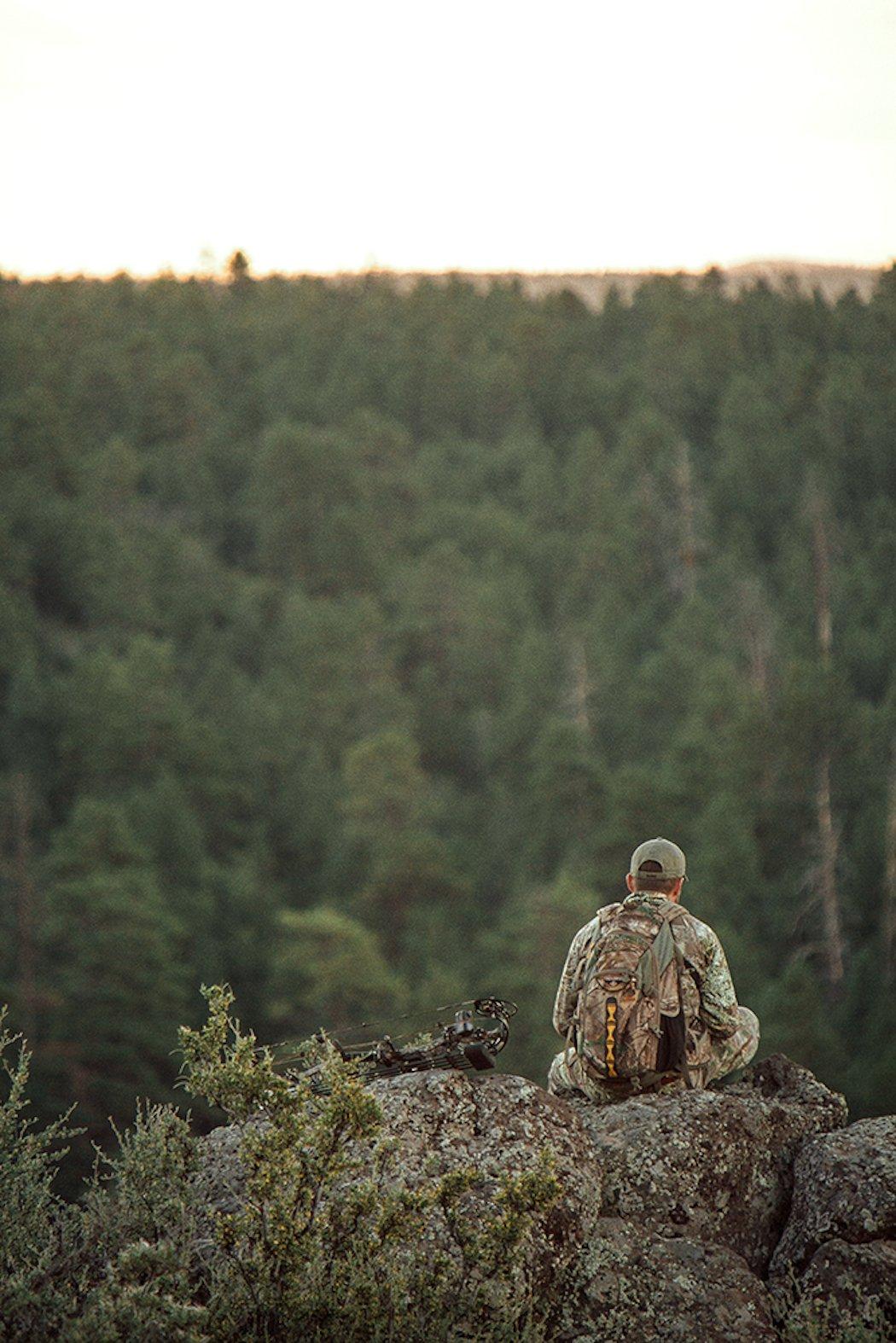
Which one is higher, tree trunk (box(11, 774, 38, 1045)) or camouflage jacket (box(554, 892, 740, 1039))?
camouflage jacket (box(554, 892, 740, 1039))

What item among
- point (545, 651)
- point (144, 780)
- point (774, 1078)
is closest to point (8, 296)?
point (545, 651)

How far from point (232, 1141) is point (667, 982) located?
1671 mm

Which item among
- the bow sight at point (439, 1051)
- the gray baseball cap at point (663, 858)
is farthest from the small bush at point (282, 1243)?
the gray baseball cap at point (663, 858)

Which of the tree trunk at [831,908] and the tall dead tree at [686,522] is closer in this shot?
the tree trunk at [831,908]

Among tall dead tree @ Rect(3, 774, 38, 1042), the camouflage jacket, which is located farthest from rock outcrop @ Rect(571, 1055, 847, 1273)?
tall dead tree @ Rect(3, 774, 38, 1042)

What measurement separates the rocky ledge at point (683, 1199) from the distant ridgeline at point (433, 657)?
32.9 meters

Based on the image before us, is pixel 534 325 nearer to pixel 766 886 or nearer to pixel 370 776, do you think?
pixel 370 776

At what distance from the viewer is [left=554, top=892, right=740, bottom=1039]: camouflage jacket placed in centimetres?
621

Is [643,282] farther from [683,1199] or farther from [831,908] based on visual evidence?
[683,1199]

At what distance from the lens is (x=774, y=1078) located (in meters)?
6.38

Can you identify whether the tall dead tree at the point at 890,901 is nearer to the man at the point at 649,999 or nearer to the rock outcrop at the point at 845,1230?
the man at the point at 649,999

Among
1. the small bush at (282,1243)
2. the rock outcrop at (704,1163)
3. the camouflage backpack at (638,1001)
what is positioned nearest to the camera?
the small bush at (282,1243)

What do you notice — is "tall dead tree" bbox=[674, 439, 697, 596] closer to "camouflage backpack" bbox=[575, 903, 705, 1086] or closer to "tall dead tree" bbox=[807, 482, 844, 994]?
"tall dead tree" bbox=[807, 482, 844, 994]

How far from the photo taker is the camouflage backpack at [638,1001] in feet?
19.9
